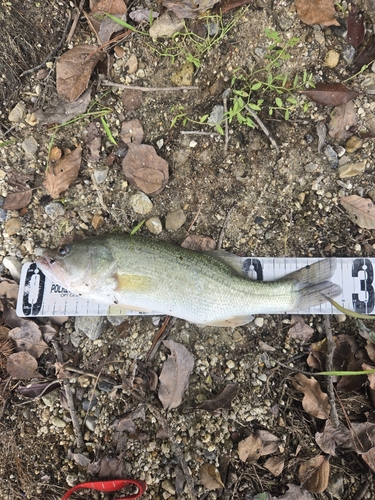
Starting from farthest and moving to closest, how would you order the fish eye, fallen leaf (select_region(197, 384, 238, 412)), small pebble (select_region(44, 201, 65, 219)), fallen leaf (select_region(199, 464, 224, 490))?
small pebble (select_region(44, 201, 65, 219)) → fallen leaf (select_region(197, 384, 238, 412)) → fallen leaf (select_region(199, 464, 224, 490)) → the fish eye

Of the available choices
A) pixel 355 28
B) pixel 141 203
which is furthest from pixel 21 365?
pixel 355 28

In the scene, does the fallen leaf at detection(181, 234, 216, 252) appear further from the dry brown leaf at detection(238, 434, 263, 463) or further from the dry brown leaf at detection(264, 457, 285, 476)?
the dry brown leaf at detection(264, 457, 285, 476)

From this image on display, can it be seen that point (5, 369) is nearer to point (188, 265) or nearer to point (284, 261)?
point (188, 265)

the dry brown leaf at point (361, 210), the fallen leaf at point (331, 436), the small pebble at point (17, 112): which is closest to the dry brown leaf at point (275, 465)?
the fallen leaf at point (331, 436)

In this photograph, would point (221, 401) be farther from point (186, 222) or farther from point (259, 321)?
point (186, 222)

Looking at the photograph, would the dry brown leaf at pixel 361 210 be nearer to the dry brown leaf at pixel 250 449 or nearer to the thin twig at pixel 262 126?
the thin twig at pixel 262 126

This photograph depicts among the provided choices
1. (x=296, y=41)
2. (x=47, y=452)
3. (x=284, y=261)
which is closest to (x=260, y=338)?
(x=284, y=261)

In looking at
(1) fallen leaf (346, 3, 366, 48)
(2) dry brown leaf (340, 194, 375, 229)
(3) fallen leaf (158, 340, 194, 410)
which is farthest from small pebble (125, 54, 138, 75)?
(3) fallen leaf (158, 340, 194, 410)
